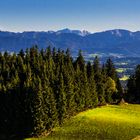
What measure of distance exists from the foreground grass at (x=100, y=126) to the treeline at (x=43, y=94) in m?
3.80

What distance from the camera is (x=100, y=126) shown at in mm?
101625

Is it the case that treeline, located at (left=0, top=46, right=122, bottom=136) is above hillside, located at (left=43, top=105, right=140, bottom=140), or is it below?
above

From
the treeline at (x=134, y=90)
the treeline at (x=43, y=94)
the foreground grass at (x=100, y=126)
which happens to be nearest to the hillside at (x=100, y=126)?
the foreground grass at (x=100, y=126)

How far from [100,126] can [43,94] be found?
16.6m

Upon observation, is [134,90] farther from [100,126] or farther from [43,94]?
[43,94]

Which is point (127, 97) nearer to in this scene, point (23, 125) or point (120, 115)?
point (120, 115)

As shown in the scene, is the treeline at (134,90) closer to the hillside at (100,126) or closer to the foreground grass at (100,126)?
the hillside at (100,126)

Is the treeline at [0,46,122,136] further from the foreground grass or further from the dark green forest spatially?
the foreground grass

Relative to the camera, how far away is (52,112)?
10412cm

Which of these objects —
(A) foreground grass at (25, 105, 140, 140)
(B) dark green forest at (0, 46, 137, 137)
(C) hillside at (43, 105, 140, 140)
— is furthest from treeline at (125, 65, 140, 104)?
(A) foreground grass at (25, 105, 140, 140)

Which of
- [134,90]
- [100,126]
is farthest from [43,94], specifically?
[134,90]

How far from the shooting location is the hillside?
313 ft

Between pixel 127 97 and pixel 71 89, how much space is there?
158ft

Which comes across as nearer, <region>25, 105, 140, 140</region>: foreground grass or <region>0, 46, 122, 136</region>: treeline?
<region>25, 105, 140, 140</region>: foreground grass
